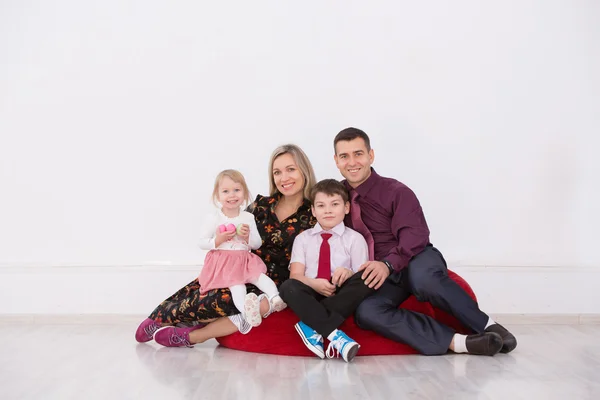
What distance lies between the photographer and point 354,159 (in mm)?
3008

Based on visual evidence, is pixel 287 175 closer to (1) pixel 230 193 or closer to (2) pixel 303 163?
(2) pixel 303 163

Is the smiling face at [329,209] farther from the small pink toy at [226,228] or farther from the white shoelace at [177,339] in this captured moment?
the white shoelace at [177,339]

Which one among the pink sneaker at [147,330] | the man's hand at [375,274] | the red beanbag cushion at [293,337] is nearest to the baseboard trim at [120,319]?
the pink sneaker at [147,330]

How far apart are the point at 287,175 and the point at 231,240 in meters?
0.40

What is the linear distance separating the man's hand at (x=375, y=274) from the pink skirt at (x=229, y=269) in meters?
0.47

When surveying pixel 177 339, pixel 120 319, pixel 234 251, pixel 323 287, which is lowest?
pixel 120 319

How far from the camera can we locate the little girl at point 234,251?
284 centimetres

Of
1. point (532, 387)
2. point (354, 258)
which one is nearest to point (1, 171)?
point (354, 258)

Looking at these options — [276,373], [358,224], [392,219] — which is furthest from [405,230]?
[276,373]

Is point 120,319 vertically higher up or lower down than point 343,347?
lower down

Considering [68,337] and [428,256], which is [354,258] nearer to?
[428,256]

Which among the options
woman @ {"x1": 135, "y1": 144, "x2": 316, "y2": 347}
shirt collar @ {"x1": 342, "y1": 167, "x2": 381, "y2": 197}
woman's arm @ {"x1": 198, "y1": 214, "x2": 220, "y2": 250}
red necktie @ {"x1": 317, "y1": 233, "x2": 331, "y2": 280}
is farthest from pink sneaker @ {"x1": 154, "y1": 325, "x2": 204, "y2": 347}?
shirt collar @ {"x1": 342, "y1": 167, "x2": 381, "y2": 197}

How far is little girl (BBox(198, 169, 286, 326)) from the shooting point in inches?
112

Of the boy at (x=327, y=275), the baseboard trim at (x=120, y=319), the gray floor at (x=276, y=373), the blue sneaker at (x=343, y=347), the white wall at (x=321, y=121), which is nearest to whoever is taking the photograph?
the gray floor at (x=276, y=373)
